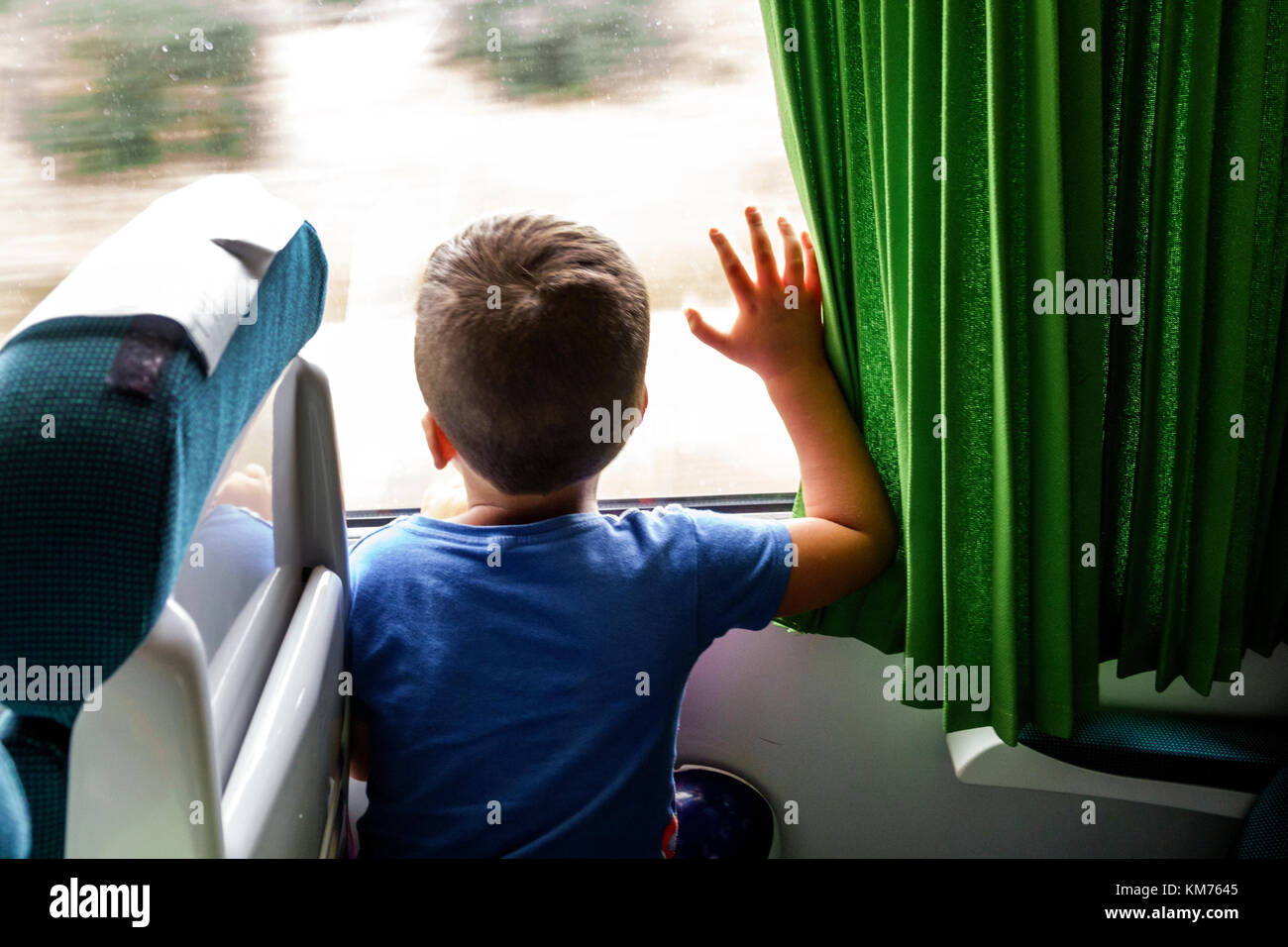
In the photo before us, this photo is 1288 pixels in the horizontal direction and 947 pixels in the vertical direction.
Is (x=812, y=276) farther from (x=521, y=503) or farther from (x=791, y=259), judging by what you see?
(x=521, y=503)

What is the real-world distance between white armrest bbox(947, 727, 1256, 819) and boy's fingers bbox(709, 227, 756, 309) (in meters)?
0.74

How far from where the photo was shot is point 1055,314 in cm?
116

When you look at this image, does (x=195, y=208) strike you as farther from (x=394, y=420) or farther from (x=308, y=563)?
(x=394, y=420)

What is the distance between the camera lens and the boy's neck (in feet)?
3.77

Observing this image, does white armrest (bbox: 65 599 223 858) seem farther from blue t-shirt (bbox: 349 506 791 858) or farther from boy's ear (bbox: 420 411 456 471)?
boy's ear (bbox: 420 411 456 471)

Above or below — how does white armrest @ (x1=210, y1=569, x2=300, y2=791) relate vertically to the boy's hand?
below

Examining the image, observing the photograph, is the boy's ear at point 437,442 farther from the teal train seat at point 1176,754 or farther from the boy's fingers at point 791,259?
the teal train seat at point 1176,754

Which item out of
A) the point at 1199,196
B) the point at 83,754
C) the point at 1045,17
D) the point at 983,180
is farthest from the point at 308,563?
the point at 1199,196

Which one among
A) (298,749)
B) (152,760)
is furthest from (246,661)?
(152,760)

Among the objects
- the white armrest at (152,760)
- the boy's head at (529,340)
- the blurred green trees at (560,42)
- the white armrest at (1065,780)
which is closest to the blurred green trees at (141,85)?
the blurred green trees at (560,42)

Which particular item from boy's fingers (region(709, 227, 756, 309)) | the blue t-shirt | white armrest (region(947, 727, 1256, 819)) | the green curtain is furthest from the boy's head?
A: white armrest (region(947, 727, 1256, 819))

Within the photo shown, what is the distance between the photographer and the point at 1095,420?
124 cm
